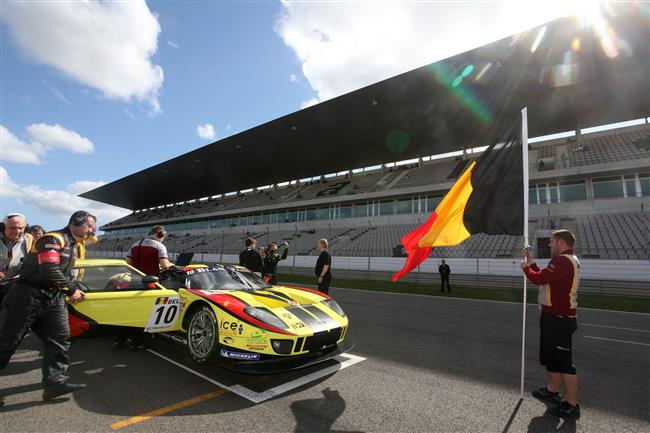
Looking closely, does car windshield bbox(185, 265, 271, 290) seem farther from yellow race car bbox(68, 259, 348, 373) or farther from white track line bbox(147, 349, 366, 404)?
white track line bbox(147, 349, 366, 404)

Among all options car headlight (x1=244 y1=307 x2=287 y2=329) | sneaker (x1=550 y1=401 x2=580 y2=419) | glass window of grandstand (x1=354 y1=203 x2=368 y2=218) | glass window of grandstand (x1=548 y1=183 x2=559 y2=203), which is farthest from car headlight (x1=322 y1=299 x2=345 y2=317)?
glass window of grandstand (x1=354 y1=203 x2=368 y2=218)

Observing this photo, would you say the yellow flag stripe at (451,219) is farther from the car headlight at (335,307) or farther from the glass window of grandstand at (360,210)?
the glass window of grandstand at (360,210)

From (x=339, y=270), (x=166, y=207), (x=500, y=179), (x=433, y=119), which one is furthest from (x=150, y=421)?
(x=166, y=207)

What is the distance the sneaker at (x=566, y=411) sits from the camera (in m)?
2.94

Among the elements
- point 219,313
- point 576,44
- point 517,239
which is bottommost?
point 219,313

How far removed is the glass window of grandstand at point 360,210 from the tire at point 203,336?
99.9 ft

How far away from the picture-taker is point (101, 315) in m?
4.25

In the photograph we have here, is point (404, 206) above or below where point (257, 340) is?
above

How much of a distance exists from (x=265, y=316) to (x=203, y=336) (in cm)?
88

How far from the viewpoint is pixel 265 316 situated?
3.64 meters

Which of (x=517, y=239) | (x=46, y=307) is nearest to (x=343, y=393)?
(x=46, y=307)

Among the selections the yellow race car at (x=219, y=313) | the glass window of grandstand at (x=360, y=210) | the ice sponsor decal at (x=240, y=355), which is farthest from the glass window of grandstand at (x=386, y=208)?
the ice sponsor decal at (x=240, y=355)

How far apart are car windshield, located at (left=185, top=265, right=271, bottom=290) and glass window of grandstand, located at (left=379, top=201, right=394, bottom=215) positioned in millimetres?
28142

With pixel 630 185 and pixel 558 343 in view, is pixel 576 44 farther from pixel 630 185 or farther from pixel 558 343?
pixel 558 343
